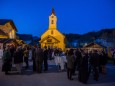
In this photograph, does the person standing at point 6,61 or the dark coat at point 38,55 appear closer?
the person standing at point 6,61

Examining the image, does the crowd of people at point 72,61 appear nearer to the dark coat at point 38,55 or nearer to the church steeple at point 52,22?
the dark coat at point 38,55

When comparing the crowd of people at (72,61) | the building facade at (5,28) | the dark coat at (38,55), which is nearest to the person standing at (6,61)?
the crowd of people at (72,61)

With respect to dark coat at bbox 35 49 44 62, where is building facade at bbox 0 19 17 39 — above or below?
above

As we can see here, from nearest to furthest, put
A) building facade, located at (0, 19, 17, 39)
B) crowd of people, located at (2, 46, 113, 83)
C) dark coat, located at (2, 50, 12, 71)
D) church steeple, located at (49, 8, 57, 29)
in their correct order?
crowd of people, located at (2, 46, 113, 83) → dark coat, located at (2, 50, 12, 71) → building facade, located at (0, 19, 17, 39) → church steeple, located at (49, 8, 57, 29)

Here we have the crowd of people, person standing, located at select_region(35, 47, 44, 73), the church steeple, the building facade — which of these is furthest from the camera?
the church steeple

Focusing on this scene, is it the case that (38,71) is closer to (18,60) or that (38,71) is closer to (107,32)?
(18,60)

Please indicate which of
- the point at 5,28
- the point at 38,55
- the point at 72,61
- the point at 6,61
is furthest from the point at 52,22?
the point at 72,61

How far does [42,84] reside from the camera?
13258 mm

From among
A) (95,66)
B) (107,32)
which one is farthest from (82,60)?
(107,32)

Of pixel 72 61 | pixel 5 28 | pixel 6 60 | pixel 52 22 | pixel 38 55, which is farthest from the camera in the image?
pixel 52 22

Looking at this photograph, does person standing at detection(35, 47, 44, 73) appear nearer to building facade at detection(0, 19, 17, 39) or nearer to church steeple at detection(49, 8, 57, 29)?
building facade at detection(0, 19, 17, 39)

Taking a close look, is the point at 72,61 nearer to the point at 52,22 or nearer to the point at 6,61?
the point at 6,61

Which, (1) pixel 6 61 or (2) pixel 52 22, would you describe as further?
(2) pixel 52 22

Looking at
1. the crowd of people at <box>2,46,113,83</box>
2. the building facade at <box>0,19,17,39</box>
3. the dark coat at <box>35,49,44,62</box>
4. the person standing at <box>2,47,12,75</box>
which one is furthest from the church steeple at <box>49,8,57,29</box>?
the person standing at <box>2,47,12,75</box>
